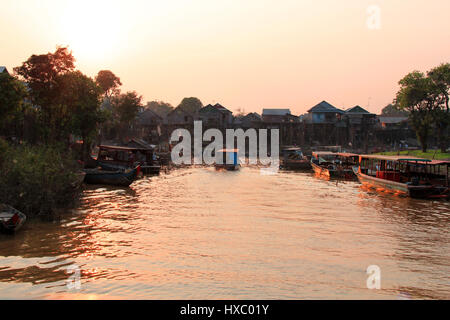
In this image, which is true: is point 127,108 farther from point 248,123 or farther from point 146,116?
point 248,123

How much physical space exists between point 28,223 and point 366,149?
178 feet

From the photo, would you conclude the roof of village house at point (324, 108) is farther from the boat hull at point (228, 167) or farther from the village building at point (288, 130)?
the boat hull at point (228, 167)

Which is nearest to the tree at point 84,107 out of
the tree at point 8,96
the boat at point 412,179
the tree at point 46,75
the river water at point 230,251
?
the tree at point 46,75

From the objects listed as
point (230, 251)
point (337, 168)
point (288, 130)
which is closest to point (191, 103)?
point (288, 130)

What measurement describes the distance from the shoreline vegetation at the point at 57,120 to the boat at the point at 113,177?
50.6 inches

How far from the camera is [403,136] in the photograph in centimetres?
6931

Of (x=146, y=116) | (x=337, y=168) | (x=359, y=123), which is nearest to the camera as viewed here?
(x=337, y=168)

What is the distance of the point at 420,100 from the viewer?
4947cm

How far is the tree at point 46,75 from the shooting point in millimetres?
28984

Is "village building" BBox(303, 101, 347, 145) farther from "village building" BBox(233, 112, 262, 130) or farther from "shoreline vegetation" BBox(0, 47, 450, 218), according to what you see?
"shoreline vegetation" BBox(0, 47, 450, 218)

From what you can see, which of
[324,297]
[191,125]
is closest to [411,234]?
[324,297]

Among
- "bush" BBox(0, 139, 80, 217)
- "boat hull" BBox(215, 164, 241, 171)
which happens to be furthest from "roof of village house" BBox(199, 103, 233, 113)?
"bush" BBox(0, 139, 80, 217)

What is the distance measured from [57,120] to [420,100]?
40.4 metres
